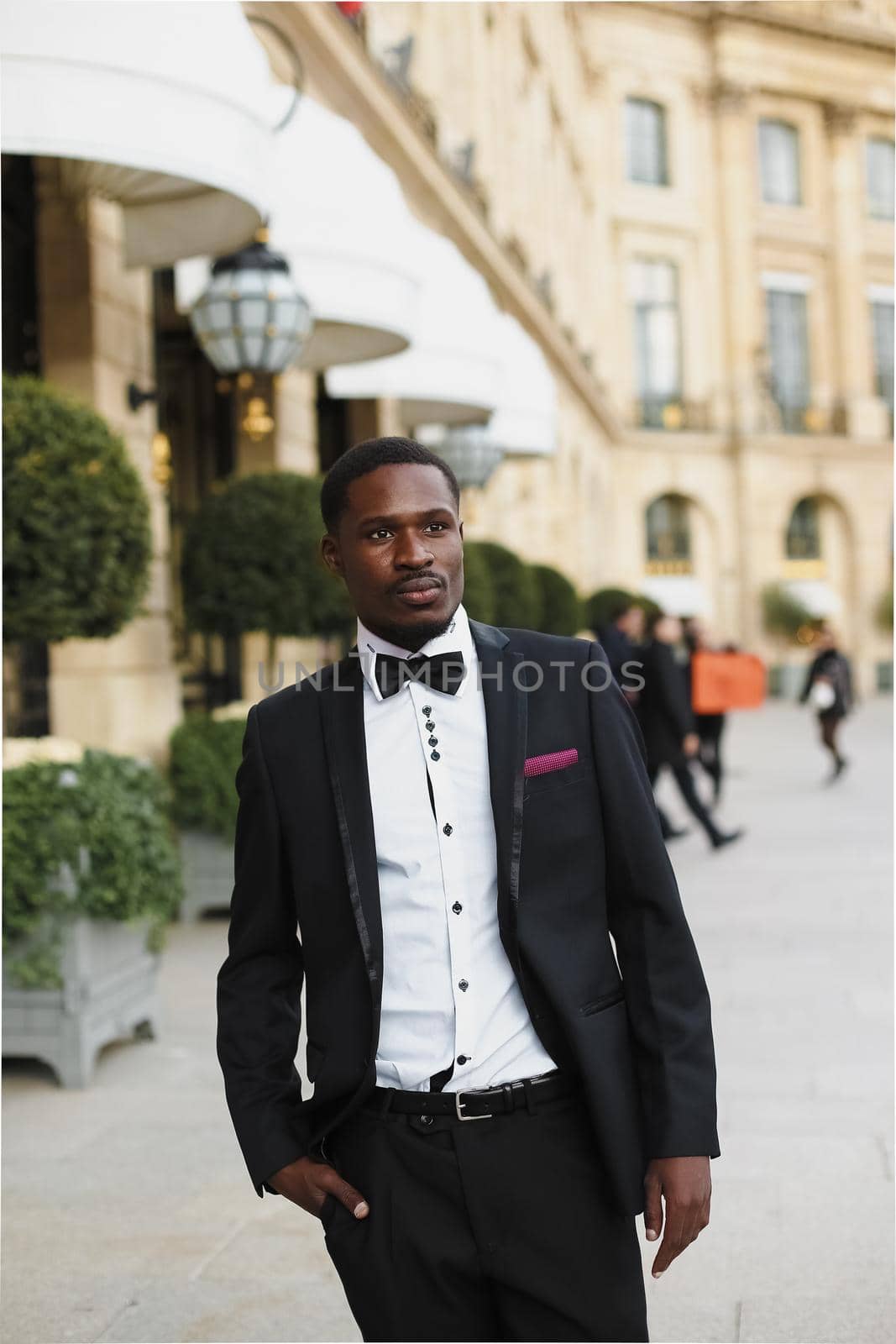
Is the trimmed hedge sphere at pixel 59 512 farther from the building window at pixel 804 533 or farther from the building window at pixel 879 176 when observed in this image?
the building window at pixel 879 176

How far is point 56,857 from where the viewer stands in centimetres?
568

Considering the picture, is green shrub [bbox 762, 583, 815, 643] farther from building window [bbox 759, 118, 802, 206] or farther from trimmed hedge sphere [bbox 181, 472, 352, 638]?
trimmed hedge sphere [bbox 181, 472, 352, 638]

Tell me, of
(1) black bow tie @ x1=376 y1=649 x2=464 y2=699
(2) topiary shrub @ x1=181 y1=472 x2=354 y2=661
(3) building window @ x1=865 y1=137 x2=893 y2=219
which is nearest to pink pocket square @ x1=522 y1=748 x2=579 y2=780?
(1) black bow tie @ x1=376 y1=649 x2=464 y2=699

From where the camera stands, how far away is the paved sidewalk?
3719 millimetres

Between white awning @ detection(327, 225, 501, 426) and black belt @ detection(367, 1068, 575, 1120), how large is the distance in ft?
31.4

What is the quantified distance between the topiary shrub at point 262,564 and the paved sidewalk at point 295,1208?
79.5 inches

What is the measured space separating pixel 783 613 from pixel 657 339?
9240 millimetres

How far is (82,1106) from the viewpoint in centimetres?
546

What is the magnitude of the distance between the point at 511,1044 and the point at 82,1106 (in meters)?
3.66

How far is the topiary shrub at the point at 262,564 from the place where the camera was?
8.98 m

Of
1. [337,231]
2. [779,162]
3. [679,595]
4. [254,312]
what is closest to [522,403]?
[337,231]

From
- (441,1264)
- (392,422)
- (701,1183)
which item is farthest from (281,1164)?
(392,422)

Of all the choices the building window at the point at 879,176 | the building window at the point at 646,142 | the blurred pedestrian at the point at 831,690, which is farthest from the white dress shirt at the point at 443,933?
the building window at the point at 879,176

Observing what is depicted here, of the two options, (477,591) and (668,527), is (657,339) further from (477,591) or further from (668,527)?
(477,591)
